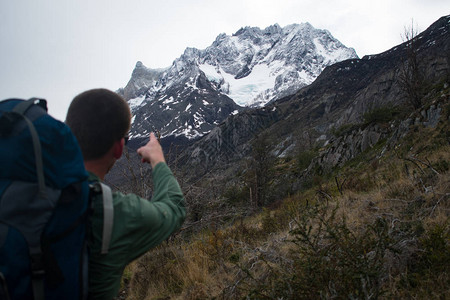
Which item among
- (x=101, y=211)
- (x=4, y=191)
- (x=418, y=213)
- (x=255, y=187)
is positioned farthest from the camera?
(x=255, y=187)

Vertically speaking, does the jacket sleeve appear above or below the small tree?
above

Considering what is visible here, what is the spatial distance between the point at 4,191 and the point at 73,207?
25 centimetres

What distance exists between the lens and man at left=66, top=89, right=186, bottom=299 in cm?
127

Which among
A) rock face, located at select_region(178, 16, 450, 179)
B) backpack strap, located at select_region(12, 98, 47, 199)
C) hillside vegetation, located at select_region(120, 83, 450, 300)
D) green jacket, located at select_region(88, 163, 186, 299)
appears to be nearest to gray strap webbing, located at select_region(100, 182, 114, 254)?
green jacket, located at select_region(88, 163, 186, 299)

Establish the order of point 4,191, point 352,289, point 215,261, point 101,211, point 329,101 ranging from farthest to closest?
point 329,101 < point 215,261 < point 352,289 < point 101,211 < point 4,191

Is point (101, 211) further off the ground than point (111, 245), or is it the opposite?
point (101, 211)

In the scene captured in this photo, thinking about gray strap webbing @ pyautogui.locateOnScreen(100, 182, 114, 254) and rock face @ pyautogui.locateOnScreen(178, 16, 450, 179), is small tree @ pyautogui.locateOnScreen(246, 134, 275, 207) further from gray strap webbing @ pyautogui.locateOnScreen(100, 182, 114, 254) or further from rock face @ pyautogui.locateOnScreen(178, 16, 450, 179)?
gray strap webbing @ pyautogui.locateOnScreen(100, 182, 114, 254)

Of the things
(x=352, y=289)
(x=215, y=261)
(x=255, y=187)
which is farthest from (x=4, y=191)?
(x=255, y=187)

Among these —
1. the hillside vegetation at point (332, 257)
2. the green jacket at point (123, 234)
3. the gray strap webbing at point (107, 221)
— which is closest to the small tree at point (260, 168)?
the hillside vegetation at point (332, 257)

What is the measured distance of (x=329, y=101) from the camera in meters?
95.0

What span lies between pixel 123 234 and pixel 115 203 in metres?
0.16

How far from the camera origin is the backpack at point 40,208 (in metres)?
1.00

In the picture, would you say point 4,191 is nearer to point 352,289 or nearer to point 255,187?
point 352,289

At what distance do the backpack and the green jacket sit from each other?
9cm
